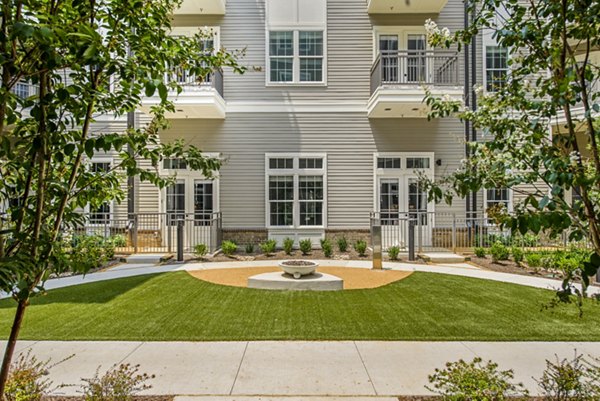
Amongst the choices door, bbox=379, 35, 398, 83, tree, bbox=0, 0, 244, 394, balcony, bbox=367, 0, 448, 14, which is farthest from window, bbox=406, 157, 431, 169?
tree, bbox=0, 0, 244, 394

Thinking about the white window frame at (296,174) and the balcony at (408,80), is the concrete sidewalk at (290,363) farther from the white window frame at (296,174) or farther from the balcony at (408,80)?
the white window frame at (296,174)

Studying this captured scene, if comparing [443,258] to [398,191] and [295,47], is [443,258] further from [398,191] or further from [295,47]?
[295,47]

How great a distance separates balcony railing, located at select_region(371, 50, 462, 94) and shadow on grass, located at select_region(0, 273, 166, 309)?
9.09m

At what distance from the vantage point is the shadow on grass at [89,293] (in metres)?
6.98

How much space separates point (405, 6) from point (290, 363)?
12.9 metres

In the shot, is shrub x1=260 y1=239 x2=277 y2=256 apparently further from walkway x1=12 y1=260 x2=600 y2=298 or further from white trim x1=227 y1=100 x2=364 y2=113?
white trim x1=227 y1=100 x2=364 y2=113

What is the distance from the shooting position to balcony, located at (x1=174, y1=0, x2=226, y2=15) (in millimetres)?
12971

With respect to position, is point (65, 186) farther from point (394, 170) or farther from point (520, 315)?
point (394, 170)

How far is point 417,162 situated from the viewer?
13.7 meters

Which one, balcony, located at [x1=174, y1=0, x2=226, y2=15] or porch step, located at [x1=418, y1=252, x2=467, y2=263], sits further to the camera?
balcony, located at [x1=174, y1=0, x2=226, y2=15]

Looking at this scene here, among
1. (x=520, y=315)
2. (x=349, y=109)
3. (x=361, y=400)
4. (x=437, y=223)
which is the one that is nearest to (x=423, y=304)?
(x=520, y=315)

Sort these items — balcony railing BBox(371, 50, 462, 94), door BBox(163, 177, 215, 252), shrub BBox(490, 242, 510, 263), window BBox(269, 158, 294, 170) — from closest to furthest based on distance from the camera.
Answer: shrub BBox(490, 242, 510, 263) < balcony railing BBox(371, 50, 462, 94) < door BBox(163, 177, 215, 252) < window BBox(269, 158, 294, 170)

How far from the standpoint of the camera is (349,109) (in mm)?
13719

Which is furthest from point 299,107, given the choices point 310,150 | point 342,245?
point 342,245
